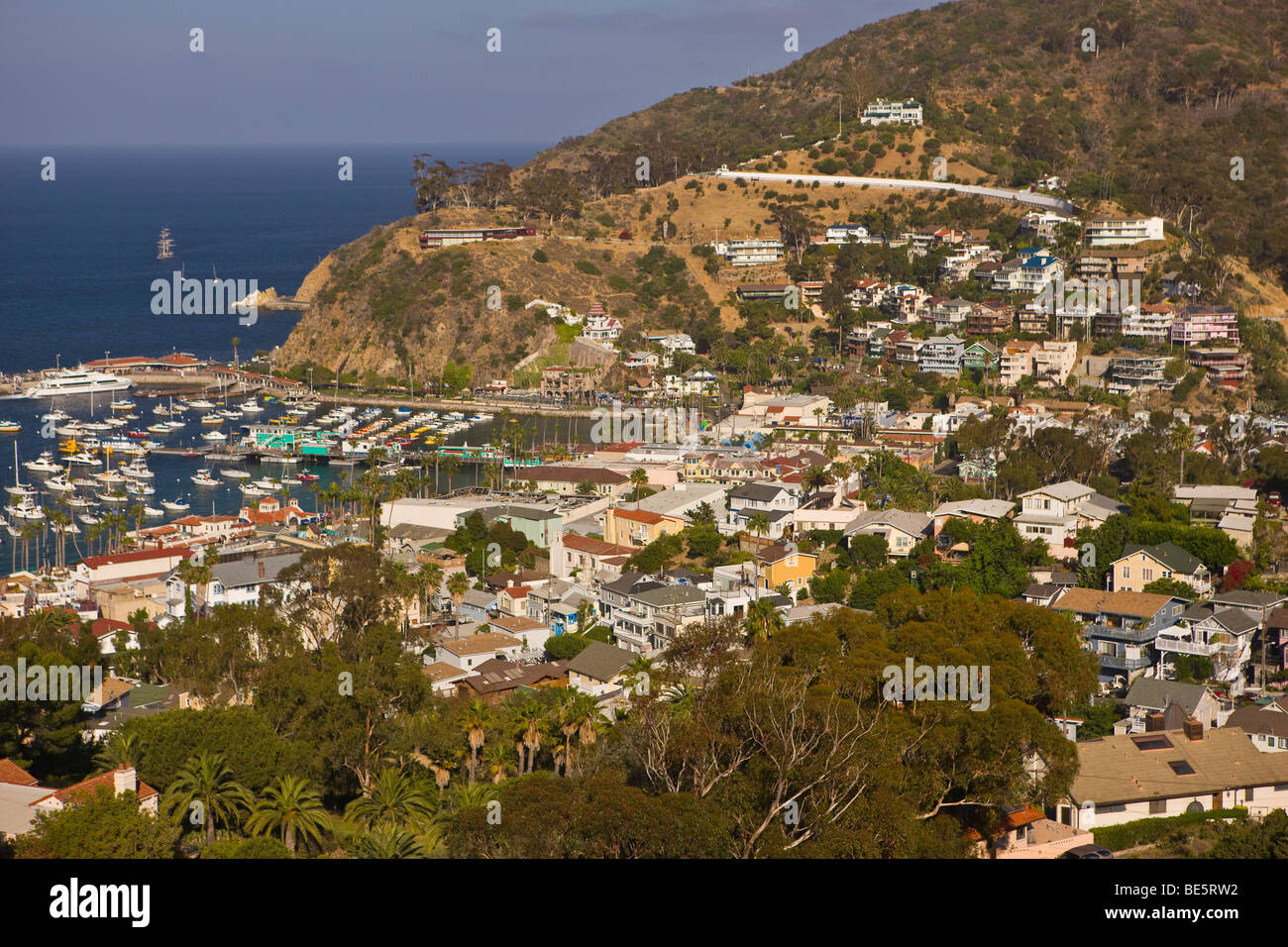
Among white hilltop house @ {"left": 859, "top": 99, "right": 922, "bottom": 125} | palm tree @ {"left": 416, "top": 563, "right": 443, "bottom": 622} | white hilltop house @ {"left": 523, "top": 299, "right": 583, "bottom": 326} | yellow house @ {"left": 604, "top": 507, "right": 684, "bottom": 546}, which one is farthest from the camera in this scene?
white hilltop house @ {"left": 859, "top": 99, "right": 922, "bottom": 125}

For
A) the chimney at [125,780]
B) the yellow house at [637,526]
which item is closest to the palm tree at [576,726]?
the chimney at [125,780]

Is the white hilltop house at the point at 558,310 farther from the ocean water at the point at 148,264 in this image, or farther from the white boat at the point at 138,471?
the white boat at the point at 138,471

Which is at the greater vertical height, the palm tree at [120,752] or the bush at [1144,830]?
the palm tree at [120,752]

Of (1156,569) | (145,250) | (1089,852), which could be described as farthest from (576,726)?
(145,250)

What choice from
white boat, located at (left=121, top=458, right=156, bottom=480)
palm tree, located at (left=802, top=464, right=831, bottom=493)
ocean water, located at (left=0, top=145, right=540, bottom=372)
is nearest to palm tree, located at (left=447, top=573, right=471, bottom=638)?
palm tree, located at (left=802, top=464, right=831, bottom=493)

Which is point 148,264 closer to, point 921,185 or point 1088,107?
point 921,185

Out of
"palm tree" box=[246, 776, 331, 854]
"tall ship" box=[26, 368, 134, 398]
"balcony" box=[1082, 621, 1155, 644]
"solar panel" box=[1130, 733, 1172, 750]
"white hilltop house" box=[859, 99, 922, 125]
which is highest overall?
"white hilltop house" box=[859, 99, 922, 125]

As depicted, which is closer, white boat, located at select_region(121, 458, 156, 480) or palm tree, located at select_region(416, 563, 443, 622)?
palm tree, located at select_region(416, 563, 443, 622)

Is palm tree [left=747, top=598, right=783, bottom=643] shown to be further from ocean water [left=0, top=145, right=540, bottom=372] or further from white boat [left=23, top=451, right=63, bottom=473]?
ocean water [left=0, top=145, right=540, bottom=372]

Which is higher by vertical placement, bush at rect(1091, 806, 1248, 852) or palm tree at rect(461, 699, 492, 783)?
palm tree at rect(461, 699, 492, 783)
